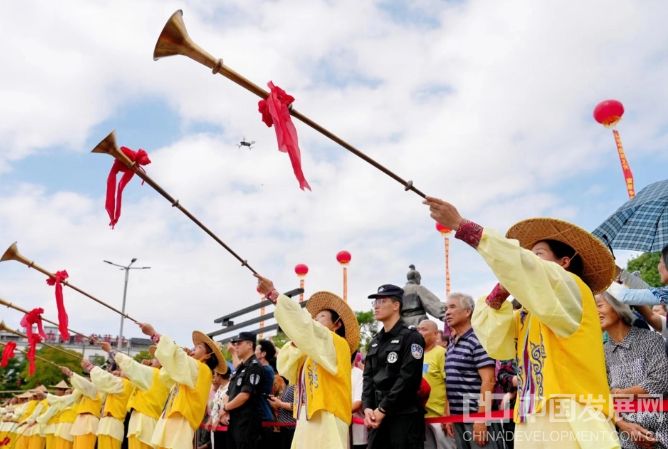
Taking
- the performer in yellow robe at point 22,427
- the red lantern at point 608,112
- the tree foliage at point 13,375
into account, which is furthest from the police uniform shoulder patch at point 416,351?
the tree foliage at point 13,375

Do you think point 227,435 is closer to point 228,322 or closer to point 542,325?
point 542,325

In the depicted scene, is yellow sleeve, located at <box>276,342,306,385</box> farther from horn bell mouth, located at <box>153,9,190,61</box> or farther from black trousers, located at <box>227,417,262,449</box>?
horn bell mouth, located at <box>153,9,190,61</box>

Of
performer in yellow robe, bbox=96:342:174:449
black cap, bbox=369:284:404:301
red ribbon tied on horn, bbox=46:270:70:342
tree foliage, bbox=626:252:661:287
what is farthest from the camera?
tree foliage, bbox=626:252:661:287

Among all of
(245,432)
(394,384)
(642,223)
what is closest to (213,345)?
(245,432)

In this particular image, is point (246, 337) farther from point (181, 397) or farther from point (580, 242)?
point (580, 242)

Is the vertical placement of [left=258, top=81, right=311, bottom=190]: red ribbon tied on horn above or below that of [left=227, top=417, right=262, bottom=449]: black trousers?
above

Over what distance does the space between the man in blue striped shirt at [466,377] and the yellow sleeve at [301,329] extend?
1079 mm

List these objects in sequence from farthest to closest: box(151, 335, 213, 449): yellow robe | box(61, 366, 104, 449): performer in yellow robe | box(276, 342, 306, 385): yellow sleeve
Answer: box(61, 366, 104, 449): performer in yellow robe, box(151, 335, 213, 449): yellow robe, box(276, 342, 306, 385): yellow sleeve

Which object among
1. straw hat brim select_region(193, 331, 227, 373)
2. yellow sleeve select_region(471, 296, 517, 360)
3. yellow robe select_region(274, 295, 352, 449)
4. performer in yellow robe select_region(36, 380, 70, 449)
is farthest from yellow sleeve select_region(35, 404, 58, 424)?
yellow sleeve select_region(471, 296, 517, 360)

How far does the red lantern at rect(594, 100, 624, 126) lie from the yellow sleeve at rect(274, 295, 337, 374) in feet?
15.6

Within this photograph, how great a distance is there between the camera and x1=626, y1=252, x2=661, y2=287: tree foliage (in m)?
23.7

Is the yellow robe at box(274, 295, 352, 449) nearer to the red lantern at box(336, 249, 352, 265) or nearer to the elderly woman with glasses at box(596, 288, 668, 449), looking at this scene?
the elderly woman with glasses at box(596, 288, 668, 449)

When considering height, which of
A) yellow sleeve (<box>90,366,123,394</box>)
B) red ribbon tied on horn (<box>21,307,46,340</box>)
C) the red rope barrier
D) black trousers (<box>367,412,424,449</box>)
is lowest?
black trousers (<box>367,412,424,449</box>)

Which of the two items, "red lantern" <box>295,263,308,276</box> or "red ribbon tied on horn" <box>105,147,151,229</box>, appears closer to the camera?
"red ribbon tied on horn" <box>105,147,151,229</box>
